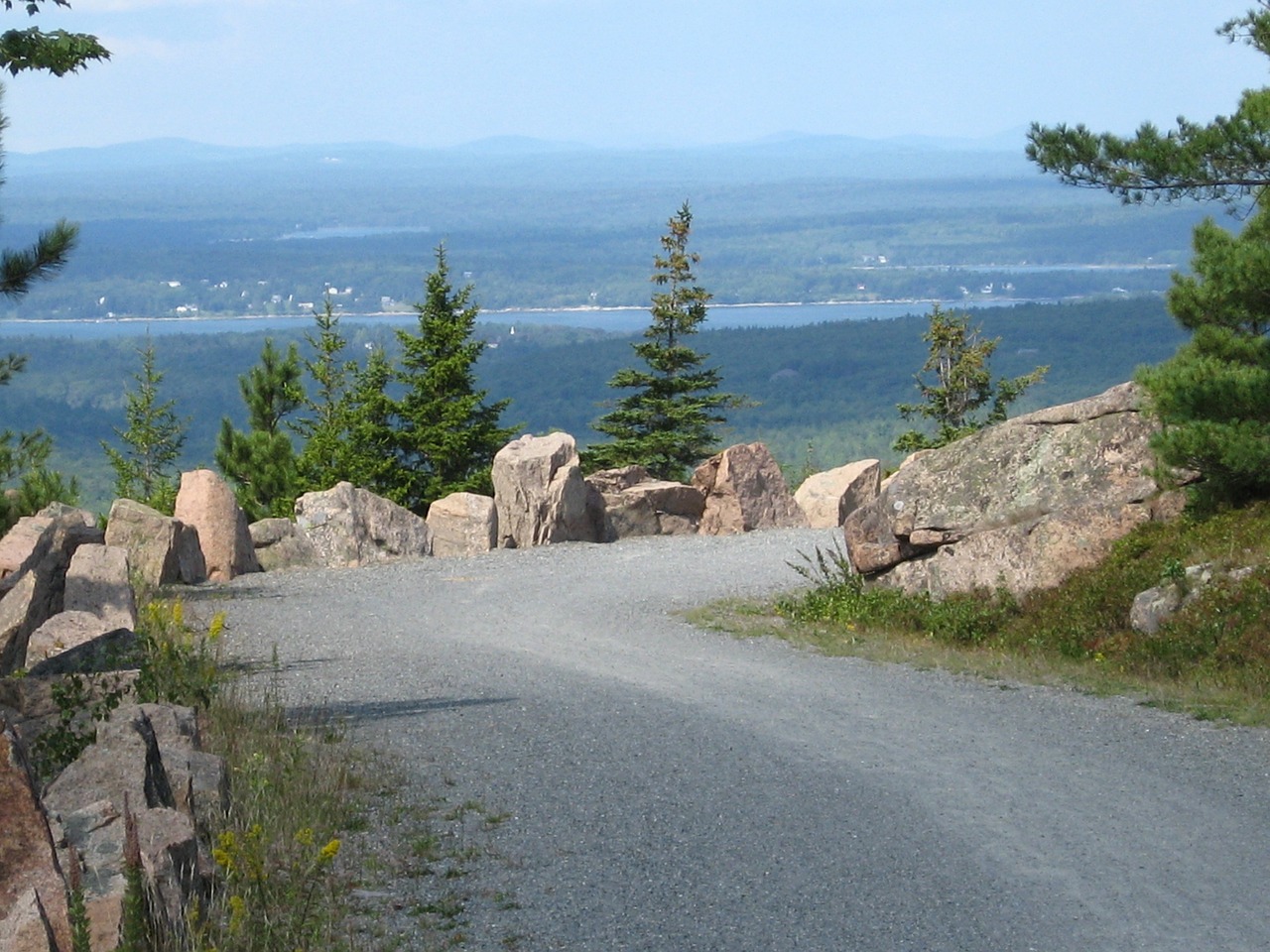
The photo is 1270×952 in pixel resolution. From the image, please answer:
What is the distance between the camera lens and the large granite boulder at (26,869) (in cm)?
460

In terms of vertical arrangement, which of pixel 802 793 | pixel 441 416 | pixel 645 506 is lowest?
pixel 645 506

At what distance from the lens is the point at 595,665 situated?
12.8 m

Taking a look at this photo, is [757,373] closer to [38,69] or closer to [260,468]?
[260,468]

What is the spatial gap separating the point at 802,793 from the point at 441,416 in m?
20.7

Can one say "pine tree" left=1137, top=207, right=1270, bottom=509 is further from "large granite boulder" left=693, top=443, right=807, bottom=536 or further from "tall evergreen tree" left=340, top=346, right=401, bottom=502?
"tall evergreen tree" left=340, top=346, right=401, bottom=502

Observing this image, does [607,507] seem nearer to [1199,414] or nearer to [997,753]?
[1199,414]

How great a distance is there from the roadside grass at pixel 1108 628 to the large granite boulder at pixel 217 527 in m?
7.00

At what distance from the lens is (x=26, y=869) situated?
485 cm

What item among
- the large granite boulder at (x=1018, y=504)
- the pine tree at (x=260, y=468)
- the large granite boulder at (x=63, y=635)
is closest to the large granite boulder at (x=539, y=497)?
the pine tree at (x=260, y=468)

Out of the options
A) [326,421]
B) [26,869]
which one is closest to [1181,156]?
[26,869]

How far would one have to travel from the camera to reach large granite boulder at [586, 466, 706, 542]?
76.6 feet

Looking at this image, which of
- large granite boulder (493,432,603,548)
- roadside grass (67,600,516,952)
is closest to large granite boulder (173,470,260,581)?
large granite boulder (493,432,603,548)

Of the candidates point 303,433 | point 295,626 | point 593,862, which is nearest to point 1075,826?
point 593,862

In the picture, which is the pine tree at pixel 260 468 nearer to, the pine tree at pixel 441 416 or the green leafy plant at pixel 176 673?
the pine tree at pixel 441 416
